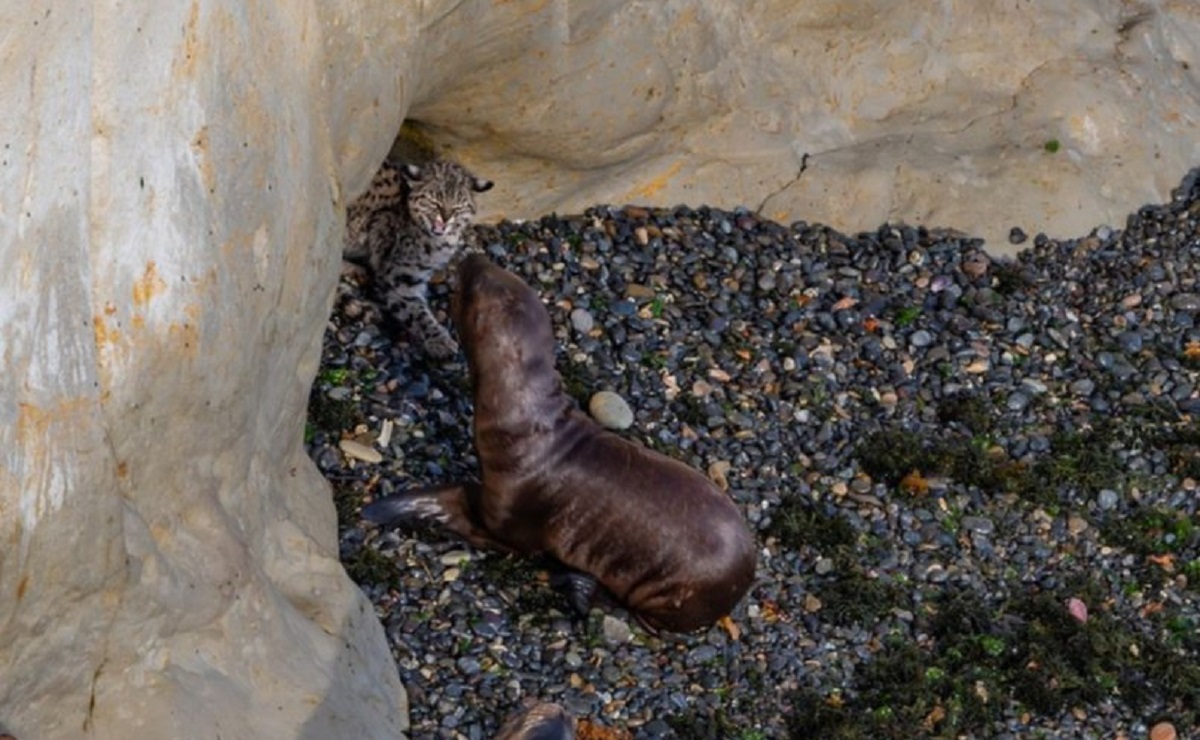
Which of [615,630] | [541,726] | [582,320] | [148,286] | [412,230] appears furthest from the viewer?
[412,230]

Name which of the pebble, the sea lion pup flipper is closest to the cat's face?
the sea lion pup flipper

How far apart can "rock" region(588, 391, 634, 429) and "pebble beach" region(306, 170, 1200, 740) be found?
1.1 inches

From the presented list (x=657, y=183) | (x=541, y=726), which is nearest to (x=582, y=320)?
(x=657, y=183)

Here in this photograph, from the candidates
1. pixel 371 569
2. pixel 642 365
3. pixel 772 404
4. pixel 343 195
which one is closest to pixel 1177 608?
pixel 772 404

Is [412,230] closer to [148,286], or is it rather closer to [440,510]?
[440,510]

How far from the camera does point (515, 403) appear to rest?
9445 millimetres

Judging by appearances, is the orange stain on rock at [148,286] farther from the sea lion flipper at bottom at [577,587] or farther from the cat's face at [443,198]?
the cat's face at [443,198]

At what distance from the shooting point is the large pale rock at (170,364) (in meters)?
6.20

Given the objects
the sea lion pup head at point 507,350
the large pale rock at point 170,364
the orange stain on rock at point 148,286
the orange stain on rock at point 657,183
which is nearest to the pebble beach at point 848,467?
the orange stain on rock at point 657,183

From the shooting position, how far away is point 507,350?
947cm

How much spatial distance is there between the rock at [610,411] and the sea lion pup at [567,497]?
24.0 inches

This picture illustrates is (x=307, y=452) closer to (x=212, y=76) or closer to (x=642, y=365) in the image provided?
(x=642, y=365)

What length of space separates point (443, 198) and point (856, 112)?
9.15ft

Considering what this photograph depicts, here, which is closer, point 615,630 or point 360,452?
point 615,630
